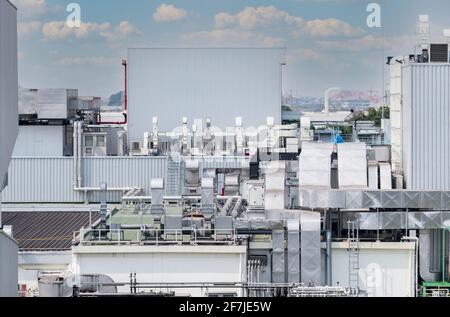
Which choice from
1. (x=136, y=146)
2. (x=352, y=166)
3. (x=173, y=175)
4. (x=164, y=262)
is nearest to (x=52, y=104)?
(x=136, y=146)

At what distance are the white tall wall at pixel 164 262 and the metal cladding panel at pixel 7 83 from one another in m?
6.52

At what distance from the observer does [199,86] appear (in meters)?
23.1

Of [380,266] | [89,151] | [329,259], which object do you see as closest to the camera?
[329,259]

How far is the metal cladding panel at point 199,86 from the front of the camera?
22828 mm

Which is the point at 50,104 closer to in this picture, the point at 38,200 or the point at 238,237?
the point at 38,200

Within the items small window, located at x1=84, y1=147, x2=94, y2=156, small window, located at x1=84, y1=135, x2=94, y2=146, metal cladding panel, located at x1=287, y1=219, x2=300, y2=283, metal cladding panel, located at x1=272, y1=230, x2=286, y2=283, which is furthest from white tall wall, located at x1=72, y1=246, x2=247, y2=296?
small window, located at x1=84, y1=135, x2=94, y2=146

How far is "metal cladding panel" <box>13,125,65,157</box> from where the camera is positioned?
20.6 meters

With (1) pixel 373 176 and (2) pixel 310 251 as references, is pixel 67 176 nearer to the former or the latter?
(1) pixel 373 176

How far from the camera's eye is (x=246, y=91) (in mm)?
23047

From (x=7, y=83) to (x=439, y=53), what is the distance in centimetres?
954

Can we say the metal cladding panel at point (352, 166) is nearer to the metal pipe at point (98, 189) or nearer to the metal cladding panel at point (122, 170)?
the metal pipe at point (98, 189)

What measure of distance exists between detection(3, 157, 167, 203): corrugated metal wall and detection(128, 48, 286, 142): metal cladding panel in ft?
10.3

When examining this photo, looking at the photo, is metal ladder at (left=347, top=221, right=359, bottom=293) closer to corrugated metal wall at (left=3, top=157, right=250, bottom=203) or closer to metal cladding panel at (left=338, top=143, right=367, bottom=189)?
metal cladding panel at (left=338, top=143, right=367, bottom=189)
